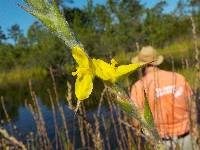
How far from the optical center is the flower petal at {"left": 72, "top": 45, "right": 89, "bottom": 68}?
21.2 inches

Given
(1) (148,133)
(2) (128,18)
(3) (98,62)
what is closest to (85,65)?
(3) (98,62)

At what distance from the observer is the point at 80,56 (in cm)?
55

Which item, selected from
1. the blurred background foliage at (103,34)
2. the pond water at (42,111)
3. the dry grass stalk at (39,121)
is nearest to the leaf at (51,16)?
the dry grass stalk at (39,121)

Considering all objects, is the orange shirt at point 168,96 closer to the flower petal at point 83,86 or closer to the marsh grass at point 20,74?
the flower petal at point 83,86

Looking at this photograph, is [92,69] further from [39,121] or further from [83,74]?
[39,121]

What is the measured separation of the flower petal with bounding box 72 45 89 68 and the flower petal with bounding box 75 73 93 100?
0.02 m

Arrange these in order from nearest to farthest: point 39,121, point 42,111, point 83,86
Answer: point 83,86, point 39,121, point 42,111

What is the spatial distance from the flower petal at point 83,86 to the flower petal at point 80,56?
0.02 meters

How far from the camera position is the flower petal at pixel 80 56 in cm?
54

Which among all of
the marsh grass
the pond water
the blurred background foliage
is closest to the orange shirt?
the pond water

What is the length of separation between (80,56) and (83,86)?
47 mm

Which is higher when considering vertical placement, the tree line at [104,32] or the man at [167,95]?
the tree line at [104,32]

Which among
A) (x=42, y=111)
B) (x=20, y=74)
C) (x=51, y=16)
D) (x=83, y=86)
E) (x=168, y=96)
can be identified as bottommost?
(x=42, y=111)

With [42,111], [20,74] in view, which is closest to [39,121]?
[42,111]
